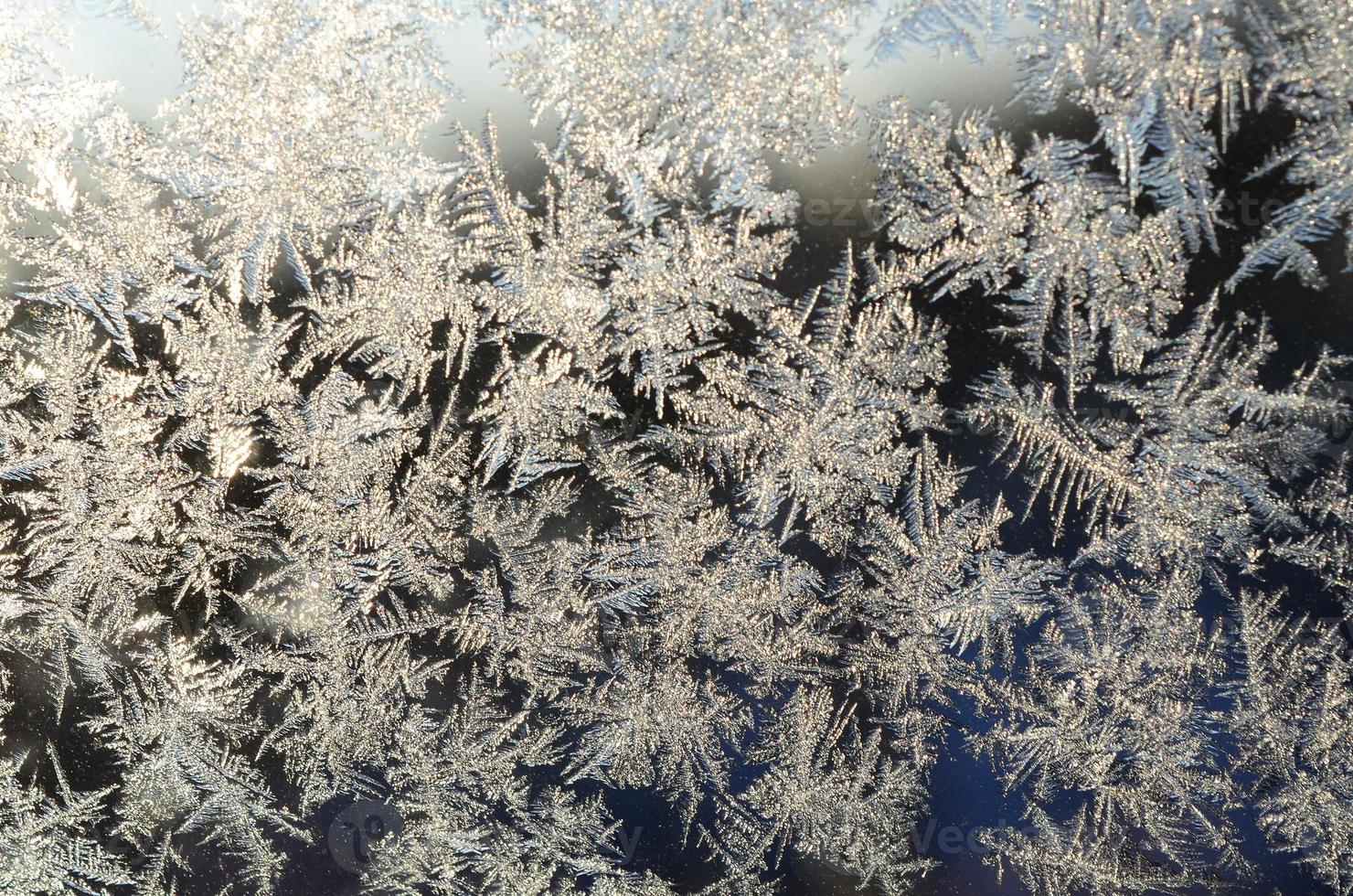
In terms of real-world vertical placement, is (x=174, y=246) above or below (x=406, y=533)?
above

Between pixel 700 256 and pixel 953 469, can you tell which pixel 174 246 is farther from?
pixel 953 469

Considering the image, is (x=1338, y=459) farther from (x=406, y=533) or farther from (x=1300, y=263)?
(x=406, y=533)

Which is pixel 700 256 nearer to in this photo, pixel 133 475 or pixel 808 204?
pixel 808 204

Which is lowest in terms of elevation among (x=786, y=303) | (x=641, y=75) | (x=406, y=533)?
(x=406, y=533)

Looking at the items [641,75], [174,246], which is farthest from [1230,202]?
[174,246]

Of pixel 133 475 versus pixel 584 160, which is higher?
pixel 584 160

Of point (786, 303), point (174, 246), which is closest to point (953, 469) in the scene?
point (786, 303)
